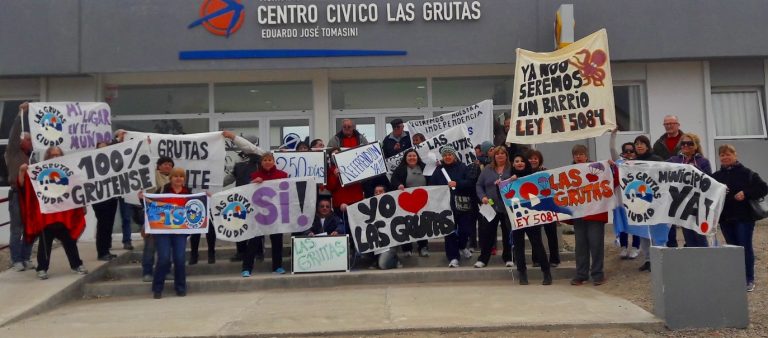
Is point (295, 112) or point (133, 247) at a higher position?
point (295, 112)

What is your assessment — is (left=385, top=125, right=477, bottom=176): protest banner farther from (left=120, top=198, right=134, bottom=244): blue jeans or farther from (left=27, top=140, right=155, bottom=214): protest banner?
(left=120, top=198, right=134, bottom=244): blue jeans

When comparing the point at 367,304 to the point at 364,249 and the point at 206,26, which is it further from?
the point at 206,26

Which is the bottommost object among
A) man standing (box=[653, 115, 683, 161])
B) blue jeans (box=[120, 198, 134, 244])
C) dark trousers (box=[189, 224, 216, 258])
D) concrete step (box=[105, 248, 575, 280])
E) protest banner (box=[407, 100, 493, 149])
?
concrete step (box=[105, 248, 575, 280])

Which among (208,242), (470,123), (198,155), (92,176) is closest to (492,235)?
(470,123)

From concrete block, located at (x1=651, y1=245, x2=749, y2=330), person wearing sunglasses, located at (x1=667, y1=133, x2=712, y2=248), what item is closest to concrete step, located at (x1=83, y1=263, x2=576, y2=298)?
person wearing sunglasses, located at (x1=667, y1=133, x2=712, y2=248)

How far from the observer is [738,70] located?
44.2ft

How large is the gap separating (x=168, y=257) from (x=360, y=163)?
10.4ft

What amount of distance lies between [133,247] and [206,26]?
466 cm

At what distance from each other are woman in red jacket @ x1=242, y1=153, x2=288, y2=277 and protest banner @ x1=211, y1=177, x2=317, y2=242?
116 millimetres

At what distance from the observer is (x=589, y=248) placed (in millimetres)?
8844

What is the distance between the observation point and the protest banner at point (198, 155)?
10.0m

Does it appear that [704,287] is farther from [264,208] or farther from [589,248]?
[264,208]

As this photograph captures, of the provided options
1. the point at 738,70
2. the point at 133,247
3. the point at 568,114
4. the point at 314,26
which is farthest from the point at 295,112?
the point at 738,70

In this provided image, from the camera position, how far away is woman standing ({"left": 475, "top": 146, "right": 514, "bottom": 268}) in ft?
30.0
